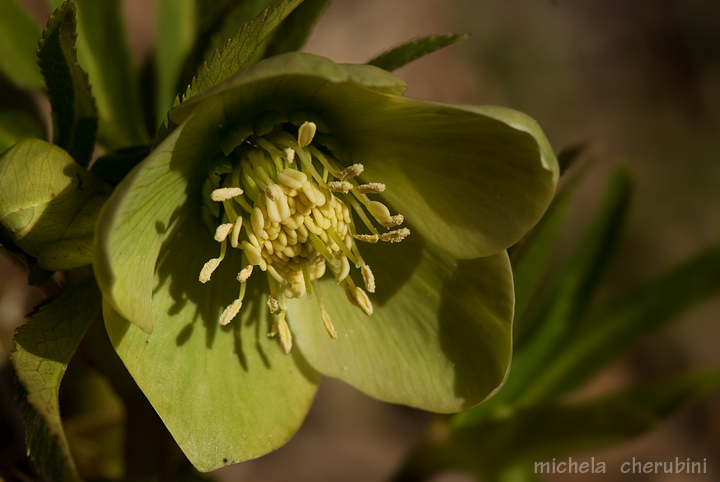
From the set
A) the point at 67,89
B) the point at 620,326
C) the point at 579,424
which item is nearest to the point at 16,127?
the point at 67,89

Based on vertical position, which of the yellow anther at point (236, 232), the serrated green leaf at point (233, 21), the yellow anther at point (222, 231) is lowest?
the yellow anther at point (236, 232)

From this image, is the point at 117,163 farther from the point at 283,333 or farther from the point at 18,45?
the point at 18,45

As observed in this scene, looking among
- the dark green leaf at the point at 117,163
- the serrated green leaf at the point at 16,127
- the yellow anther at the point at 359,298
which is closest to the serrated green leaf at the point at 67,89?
the dark green leaf at the point at 117,163

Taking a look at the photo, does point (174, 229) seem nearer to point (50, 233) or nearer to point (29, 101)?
point (50, 233)

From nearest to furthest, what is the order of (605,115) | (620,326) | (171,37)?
(171,37), (620,326), (605,115)

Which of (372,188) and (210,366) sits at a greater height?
(372,188)

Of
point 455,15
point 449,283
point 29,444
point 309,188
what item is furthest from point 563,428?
point 455,15

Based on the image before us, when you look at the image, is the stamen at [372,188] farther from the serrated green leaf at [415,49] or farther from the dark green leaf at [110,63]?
the dark green leaf at [110,63]
